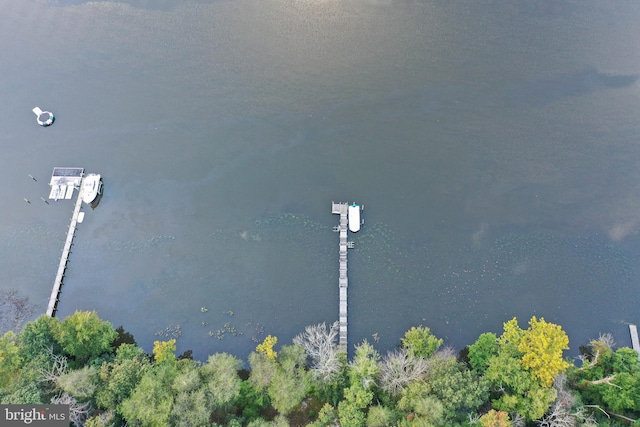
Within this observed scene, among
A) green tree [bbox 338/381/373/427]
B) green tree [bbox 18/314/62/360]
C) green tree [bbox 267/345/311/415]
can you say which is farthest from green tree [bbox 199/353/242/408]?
green tree [bbox 18/314/62/360]

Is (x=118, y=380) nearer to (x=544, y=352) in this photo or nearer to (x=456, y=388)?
(x=456, y=388)

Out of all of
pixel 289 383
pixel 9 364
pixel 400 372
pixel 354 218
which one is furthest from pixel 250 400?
pixel 354 218

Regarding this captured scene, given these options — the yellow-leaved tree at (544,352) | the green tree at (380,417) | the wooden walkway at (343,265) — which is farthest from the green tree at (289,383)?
the yellow-leaved tree at (544,352)

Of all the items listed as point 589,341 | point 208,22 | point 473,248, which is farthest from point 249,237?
point 589,341

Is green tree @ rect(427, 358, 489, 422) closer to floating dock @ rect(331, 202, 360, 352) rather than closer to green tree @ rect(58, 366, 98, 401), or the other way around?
floating dock @ rect(331, 202, 360, 352)

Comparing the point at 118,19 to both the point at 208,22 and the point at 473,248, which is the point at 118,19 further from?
the point at 473,248

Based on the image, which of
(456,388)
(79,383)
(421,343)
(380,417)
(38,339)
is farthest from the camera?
(421,343)
